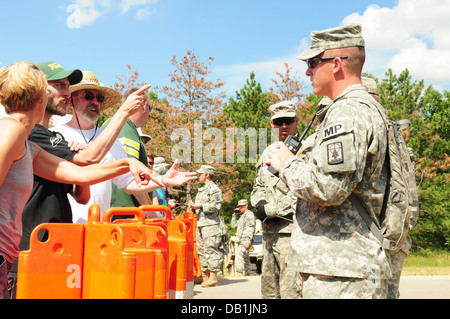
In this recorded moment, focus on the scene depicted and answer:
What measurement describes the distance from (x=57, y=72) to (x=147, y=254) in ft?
5.28

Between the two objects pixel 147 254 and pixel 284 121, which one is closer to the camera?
pixel 147 254

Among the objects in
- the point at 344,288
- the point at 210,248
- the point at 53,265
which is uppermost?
the point at 53,265

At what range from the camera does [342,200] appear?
2795 millimetres

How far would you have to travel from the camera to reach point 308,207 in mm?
3029

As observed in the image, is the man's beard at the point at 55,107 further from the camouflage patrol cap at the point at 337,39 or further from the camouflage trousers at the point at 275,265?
the camouflage trousers at the point at 275,265

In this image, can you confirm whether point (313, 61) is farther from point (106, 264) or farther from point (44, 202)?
point (44, 202)

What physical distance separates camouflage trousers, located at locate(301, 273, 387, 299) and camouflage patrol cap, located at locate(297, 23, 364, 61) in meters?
1.43

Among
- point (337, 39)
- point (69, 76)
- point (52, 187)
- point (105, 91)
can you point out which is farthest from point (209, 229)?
point (337, 39)

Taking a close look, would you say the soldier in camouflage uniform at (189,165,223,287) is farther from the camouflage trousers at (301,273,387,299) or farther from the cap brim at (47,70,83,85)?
the camouflage trousers at (301,273,387,299)

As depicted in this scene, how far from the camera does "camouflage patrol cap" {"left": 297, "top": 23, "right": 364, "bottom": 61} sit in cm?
321

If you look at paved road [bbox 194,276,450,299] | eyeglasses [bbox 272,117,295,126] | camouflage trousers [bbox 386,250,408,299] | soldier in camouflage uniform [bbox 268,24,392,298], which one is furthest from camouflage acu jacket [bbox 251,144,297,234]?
paved road [bbox 194,276,450,299]

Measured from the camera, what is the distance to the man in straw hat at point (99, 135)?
350 cm

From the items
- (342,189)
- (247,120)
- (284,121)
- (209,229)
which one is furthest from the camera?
(247,120)
